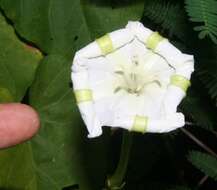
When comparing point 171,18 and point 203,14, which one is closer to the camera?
point 203,14

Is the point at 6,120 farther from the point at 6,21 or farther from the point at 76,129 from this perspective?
the point at 6,21

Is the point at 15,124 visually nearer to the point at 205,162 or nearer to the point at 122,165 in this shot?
the point at 122,165

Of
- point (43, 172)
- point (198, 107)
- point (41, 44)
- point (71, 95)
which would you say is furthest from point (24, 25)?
point (198, 107)

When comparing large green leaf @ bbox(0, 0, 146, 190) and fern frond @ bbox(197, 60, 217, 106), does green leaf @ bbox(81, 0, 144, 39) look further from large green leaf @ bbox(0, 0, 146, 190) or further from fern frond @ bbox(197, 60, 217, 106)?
fern frond @ bbox(197, 60, 217, 106)

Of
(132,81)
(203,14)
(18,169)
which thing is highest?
(203,14)

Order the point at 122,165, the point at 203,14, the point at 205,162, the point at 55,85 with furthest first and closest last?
the point at 55,85
the point at 205,162
the point at 122,165
the point at 203,14

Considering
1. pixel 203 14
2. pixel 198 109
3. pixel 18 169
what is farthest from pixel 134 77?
pixel 18 169

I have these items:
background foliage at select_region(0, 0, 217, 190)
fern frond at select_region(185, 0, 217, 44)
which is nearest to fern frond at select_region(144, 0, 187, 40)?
background foliage at select_region(0, 0, 217, 190)

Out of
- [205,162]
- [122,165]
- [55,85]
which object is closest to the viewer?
[122,165]
